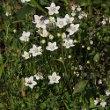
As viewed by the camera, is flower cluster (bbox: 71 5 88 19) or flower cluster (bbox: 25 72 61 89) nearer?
flower cluster (bbox: 25 72 61 89)

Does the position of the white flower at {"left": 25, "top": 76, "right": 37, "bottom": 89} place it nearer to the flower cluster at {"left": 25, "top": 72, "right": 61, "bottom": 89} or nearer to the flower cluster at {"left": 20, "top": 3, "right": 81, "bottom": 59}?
the flower cluster at {"left": 25, "top": 72, "right": 61, "bottom": 89}

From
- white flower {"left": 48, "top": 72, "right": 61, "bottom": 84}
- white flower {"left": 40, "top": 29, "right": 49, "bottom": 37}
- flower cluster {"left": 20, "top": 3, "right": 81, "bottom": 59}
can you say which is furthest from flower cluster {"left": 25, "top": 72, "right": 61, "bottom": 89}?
white flower {"left": 40, "top": 29, "right": 49, "bottom": 37}

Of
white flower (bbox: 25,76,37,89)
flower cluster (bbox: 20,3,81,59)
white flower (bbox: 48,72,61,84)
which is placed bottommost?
white flower (bbox: 25,76,37,89)

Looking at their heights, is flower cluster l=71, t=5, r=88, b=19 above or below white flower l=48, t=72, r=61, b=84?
above

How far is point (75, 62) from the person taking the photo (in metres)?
2.54

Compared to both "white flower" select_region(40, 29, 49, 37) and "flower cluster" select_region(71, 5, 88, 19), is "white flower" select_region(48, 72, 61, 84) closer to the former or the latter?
"white flower" select_region(40, 29, 49, 37)

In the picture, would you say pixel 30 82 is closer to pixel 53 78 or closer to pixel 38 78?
pixel 38 78

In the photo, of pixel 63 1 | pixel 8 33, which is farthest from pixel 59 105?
pixel 63 1

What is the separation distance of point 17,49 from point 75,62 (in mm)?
702

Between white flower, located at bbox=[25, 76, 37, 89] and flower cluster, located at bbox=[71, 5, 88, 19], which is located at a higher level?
flower cluster, located at bbox=[71, 5, 88, 19]

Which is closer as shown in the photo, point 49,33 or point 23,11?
point 49,33

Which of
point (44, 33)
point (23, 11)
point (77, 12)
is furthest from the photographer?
point (77, 12)

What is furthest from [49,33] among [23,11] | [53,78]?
[23,11]

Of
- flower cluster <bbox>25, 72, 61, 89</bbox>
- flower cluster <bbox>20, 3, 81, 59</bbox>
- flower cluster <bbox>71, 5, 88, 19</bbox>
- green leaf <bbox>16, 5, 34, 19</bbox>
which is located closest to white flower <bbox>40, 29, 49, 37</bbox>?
flower cluster <bbox>20, 3, 81, 59</bbox>
